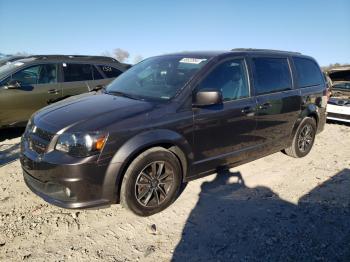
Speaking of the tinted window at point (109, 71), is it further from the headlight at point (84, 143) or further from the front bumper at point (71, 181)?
the headlight at point (84, 143)

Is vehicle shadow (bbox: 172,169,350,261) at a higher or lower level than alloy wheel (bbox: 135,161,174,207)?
lower

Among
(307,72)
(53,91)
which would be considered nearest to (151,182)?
(307,72)

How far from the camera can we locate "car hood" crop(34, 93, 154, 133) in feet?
10.6

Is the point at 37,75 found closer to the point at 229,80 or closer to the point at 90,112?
the point at 90,112

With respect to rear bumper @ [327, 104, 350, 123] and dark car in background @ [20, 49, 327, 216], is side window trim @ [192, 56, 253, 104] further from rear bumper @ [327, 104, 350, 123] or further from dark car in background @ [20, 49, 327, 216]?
rear bumper @ [327, 104, 350, 123]

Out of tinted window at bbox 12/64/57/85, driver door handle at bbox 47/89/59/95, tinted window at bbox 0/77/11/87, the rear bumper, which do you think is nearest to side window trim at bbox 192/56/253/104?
driver door handle at bbox 47/89/59/95

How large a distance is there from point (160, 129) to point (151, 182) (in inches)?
24.2

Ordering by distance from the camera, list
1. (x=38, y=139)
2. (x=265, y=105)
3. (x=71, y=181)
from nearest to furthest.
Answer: (x=71, y=181), (x=38, y=139), (x=265, y=105)

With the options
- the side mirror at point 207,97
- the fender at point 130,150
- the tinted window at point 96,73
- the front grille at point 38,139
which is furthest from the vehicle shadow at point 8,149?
the side mirror at point 207,97

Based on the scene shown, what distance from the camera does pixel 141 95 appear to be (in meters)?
3.93

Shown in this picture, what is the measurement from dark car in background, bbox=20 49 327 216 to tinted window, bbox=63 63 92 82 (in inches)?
113

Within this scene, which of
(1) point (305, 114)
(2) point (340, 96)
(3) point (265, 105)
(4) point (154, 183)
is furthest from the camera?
(2) point (340, 96)

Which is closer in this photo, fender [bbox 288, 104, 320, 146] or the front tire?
the front tire

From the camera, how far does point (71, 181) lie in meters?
3.05
